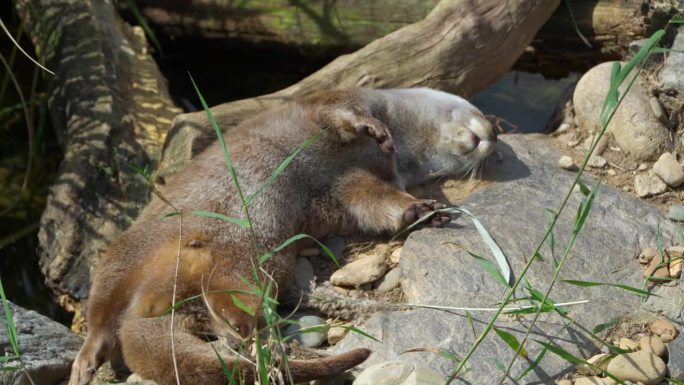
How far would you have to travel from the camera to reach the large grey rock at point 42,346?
3121 millimetres

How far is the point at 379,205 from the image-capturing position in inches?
148

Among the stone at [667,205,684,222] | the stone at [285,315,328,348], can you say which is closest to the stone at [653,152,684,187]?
the stone at [667,205,684,222]

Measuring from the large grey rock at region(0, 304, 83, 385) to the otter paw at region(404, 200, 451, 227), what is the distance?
1391mm

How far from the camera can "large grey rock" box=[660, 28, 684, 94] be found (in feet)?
13.6

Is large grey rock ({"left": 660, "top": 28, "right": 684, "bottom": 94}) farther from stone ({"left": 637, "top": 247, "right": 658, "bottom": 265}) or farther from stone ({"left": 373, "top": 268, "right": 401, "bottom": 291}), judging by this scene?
stone ({"left": 373, "top": 268, "right": 401, "bottom": 291})

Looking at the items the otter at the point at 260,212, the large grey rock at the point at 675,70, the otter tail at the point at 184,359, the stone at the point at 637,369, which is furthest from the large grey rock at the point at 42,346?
the large grey rock at the point at 675,70

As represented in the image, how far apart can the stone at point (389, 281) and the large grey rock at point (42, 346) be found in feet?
3.87

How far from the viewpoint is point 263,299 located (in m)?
2.50

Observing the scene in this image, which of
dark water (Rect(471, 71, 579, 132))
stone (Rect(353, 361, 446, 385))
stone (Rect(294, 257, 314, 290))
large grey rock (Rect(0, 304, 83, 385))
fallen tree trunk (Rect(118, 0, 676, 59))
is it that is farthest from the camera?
dark water (Rect(471, 71, 579, 132))

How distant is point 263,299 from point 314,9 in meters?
3.25

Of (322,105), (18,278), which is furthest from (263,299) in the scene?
(18,278)

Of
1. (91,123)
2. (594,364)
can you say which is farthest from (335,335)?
(91,123)

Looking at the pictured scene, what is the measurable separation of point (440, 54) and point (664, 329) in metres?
1.95

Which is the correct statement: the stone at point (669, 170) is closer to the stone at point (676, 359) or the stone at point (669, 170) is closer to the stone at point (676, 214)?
the stone at point (676, 214)
